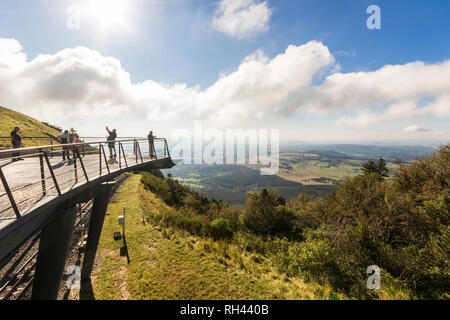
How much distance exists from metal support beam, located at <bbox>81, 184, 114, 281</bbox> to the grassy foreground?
0.49 metres

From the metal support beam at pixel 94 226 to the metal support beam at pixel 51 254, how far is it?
2001 millimetres

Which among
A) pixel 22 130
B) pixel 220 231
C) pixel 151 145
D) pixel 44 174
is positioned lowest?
pixel 220 231

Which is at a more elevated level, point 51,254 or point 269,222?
point 51,254

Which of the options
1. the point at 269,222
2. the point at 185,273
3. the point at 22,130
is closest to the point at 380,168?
the point at 269,222

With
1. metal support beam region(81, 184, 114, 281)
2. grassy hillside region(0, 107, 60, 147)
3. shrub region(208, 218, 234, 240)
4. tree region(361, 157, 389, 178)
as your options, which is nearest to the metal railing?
metal support beam region(81, 184, 114, 281)

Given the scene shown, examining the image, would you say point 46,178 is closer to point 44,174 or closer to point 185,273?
point 44,174

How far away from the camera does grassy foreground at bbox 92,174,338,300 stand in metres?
6.38

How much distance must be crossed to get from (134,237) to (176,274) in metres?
5.20

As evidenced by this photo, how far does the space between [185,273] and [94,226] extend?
503cm

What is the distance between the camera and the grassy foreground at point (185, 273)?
20.9 feet

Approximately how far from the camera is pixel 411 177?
16234 millimetres

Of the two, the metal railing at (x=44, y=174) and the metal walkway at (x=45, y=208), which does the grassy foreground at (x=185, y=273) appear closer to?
the metal walkway at (x=45, y=208)

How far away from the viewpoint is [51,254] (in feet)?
16.9
